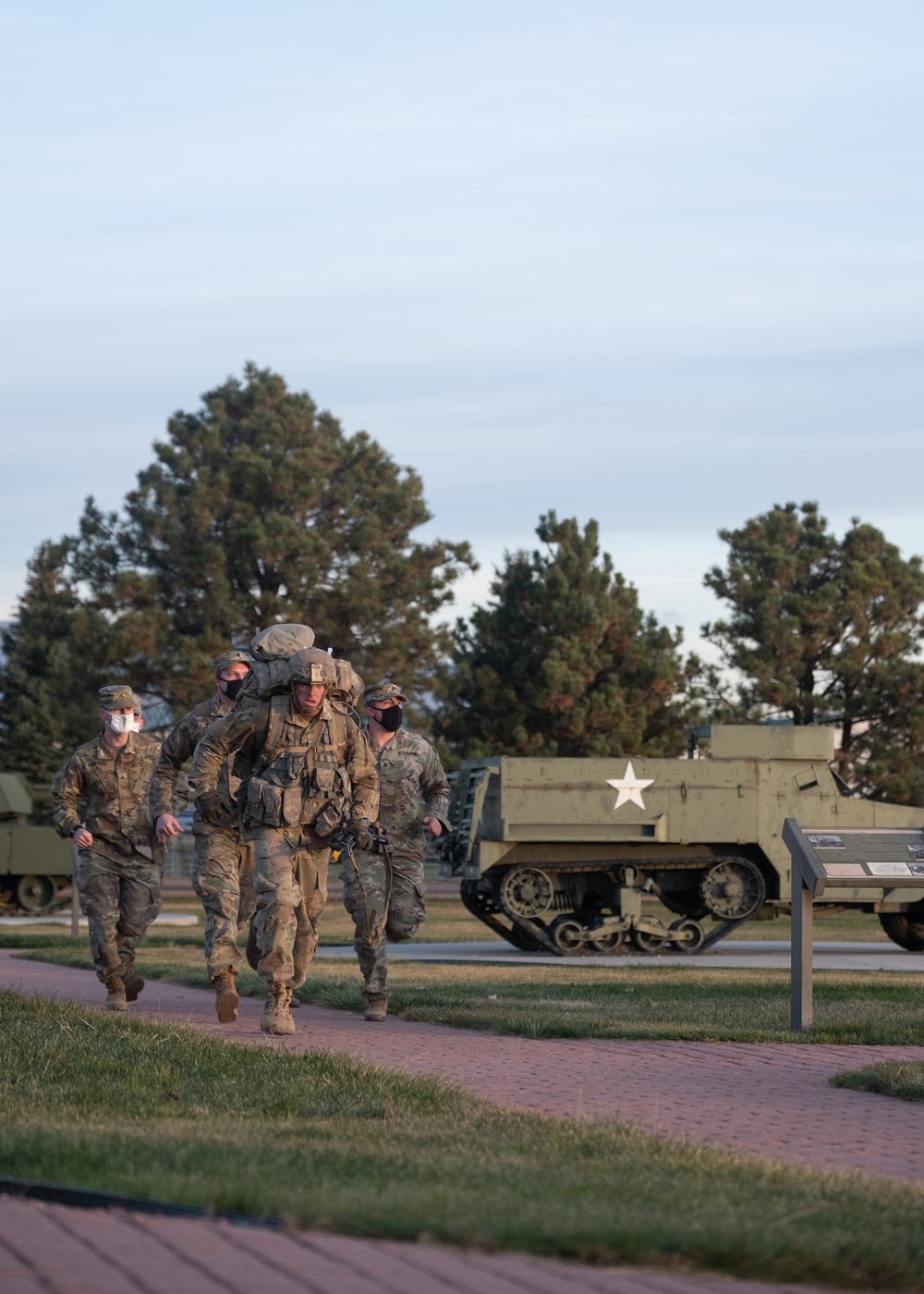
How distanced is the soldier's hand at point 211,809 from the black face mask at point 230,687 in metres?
Answer: 0.98

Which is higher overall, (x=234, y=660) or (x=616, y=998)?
(x=234, y=660)

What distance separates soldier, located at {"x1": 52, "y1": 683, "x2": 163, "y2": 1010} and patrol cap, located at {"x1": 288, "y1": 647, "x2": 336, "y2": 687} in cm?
233

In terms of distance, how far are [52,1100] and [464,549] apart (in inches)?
1345

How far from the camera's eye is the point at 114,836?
40.0ft

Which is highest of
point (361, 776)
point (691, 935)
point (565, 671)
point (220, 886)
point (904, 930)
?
point (565, 671)

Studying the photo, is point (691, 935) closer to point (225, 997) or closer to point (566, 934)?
point (566, 934)

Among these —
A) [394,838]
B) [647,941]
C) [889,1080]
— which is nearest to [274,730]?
[394,838]

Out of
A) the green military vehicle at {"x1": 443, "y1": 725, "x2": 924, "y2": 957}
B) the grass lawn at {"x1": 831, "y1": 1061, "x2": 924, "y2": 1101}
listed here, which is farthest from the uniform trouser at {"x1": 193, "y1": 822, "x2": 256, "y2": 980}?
the green military vehicle at {"x1": 443, "y1": 725, "x2": 924, "y2": 957}

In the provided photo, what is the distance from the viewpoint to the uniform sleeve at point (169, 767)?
11617 millimetres

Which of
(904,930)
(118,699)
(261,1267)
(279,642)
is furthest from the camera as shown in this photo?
(904,930)

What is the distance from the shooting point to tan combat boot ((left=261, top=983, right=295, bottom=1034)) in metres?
10.2

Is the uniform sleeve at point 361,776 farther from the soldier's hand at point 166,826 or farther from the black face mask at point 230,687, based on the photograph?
the black face mask at point 230,687

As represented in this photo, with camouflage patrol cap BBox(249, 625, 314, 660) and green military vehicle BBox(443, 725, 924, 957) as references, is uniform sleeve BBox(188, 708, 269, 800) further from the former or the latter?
green military vehicle BBox(443, 725, 924, 957)

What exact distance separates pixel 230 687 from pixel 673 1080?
15.3ft
